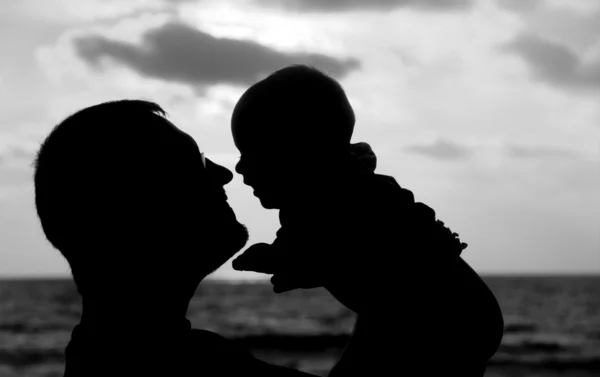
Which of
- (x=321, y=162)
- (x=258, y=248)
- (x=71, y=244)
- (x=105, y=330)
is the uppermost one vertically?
(x=321, y=162)

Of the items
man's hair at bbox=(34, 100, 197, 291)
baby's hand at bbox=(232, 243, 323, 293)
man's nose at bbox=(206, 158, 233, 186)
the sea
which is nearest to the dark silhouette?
baby's hand at bbox=(232, 243, 323, 293)

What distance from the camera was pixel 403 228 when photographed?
1.98m

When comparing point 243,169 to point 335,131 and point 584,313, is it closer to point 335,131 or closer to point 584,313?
point 335,131

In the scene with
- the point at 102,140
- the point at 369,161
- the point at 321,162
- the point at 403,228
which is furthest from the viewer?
the point at 369,161

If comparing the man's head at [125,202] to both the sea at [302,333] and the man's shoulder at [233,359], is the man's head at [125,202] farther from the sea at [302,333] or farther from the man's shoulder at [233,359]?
the sea at [302,333]

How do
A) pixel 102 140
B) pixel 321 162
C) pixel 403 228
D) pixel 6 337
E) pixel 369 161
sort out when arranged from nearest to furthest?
pixel 102 140 < pixel 403 228 < pixel 321 162 < pixel 369 161 < pixel 6 337

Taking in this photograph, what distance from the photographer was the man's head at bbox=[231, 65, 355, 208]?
2.20 metres

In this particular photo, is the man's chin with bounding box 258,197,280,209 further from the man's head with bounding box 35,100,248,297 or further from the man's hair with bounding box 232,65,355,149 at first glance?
the man's head with bounding box 35,100,248,297

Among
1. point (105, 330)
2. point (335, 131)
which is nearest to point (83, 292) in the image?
point (105, 330)

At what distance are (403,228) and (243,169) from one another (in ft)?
1.80

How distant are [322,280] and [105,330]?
633 millimetres

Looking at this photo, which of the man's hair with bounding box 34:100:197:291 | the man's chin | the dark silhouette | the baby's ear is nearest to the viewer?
the man's hair with bounding box 34:100:197:291

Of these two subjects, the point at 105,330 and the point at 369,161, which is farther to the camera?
the point at 369,161

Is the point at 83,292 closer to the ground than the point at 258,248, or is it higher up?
closer to the ground
